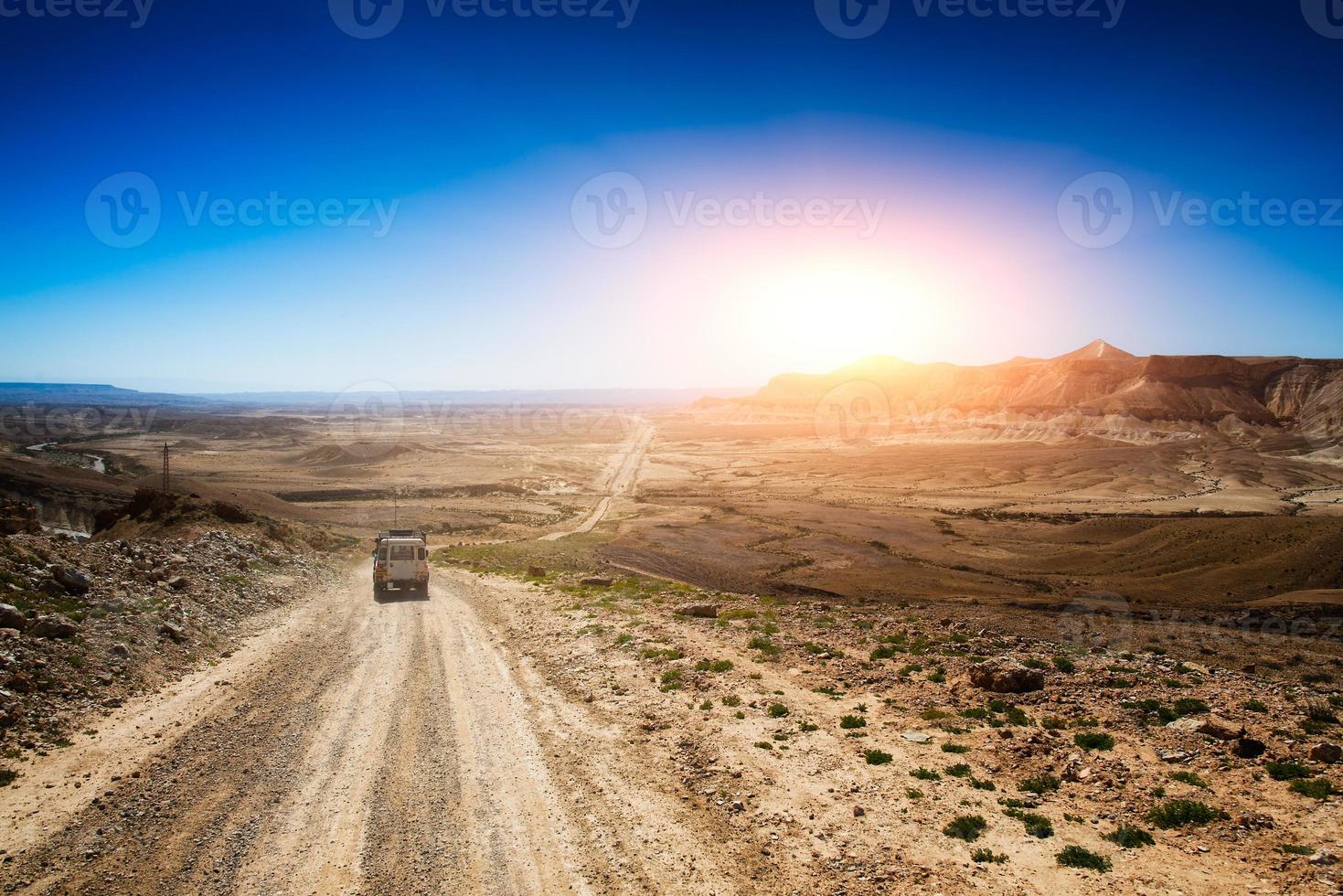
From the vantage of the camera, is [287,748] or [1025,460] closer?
[287,748]

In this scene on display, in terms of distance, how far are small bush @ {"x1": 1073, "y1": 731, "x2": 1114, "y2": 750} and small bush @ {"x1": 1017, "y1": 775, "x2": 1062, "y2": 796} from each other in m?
1.42

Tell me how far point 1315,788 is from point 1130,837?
3.29 metres

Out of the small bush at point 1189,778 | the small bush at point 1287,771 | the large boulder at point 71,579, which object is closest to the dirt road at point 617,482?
the large boulder at point 71,579

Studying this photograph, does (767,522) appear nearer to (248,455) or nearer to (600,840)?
(600,840)

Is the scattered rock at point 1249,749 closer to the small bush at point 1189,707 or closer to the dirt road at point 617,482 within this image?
the small bush at point 1189,707

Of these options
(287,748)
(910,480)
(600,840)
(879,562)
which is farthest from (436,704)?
(910,480)

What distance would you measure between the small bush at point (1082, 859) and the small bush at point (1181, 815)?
1355 mm

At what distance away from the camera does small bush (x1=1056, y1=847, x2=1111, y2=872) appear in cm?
796

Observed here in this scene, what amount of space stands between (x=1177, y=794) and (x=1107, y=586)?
32.7 m

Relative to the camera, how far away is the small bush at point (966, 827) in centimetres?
876

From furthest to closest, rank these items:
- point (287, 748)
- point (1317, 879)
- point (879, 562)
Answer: point (879, 562), point (287, 748), point (1317, 879)

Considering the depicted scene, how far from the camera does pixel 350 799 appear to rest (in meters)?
9.72

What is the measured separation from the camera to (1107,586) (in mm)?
36250

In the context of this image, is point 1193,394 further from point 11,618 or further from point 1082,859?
point 11,618
